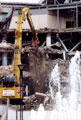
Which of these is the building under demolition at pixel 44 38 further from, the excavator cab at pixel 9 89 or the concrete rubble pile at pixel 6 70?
the excavator cab at pixel 9 89

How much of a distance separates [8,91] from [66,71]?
588 inches

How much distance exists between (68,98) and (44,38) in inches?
642

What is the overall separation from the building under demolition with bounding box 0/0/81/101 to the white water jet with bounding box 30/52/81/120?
1005mm

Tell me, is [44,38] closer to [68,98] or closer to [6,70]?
[6,70]

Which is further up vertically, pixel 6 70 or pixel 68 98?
pixel 6 70

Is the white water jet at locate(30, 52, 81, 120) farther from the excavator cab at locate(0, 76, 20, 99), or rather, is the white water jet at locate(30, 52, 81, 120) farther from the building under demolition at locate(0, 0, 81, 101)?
the excavator cab at locate(0, 76, 20, 99)

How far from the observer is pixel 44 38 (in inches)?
3044

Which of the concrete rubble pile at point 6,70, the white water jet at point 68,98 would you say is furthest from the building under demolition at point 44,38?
the white water jet at point 68,98

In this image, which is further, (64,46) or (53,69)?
(64,46)

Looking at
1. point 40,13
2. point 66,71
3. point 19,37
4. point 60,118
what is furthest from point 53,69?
point 60,118

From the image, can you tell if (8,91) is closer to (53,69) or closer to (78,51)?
A: (53,69)

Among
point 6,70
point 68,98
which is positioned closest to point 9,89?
point 68,98

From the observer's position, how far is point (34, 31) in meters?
73.2

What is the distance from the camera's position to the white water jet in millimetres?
51869
